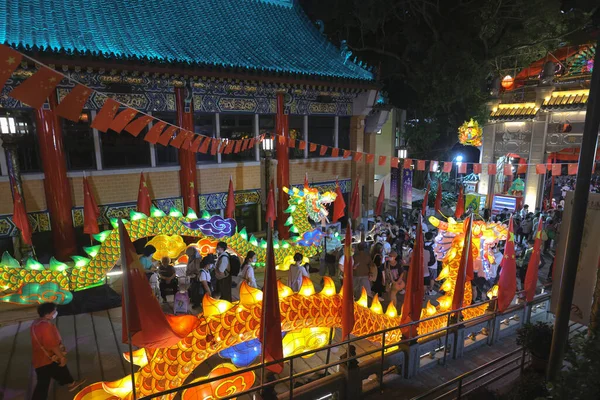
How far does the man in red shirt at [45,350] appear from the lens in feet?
15.9

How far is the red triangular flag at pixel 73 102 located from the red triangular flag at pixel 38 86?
12.5 inches

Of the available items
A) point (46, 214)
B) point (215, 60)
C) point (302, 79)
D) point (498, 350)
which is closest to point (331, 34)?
point (302, 79)

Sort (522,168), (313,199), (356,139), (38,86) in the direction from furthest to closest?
(522,168), (356,139), (313,199), (38,86)

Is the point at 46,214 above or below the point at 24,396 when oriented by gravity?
above

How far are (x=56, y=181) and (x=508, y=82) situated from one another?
19.0m

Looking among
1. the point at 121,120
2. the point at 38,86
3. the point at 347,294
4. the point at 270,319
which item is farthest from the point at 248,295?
the point at 38,86

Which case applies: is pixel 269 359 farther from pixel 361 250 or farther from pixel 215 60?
pixel 215 60

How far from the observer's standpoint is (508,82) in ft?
58.4

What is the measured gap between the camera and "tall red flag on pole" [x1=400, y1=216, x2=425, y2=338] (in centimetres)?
602

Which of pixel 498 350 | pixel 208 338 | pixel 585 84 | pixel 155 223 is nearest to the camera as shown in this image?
pixel 208 338

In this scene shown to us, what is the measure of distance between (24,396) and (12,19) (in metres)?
9.55

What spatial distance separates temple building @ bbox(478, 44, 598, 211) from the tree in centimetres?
103

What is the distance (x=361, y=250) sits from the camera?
863 cm

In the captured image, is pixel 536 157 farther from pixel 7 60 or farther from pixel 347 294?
pixel 7 60
